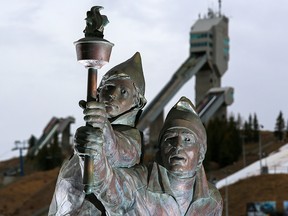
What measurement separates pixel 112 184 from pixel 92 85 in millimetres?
1267

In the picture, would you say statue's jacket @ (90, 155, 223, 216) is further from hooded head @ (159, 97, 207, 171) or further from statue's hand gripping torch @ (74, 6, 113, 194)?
statue's hand gripping torch @ (74, 6, 113, 194)

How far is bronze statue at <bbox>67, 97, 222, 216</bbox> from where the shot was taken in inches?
289

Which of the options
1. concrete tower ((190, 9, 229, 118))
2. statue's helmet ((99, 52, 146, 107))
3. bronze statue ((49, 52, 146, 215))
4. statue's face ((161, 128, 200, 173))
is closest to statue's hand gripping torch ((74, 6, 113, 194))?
bronze statue ((49, 52, 146, 215))

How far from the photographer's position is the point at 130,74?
8.00 m

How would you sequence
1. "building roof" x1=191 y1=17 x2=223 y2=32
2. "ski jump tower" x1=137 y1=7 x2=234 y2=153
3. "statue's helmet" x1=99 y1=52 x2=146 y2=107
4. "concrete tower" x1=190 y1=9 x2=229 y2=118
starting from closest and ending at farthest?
1. "statue's helmet" x1=99 y1=52 x2=146 y2=107
2. "ski jump tower" x1=137 y1=7 x2=234 y2=153
3. "concrete tower" x1=190 y1=9 x2=229 y2=118
4. "building roof" x1=191 y1=17 x2=223 y2=32

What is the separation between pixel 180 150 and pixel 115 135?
0.72 metres

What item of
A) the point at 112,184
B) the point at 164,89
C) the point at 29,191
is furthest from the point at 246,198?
the point at 112,184

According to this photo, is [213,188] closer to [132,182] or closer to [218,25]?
[132,182]

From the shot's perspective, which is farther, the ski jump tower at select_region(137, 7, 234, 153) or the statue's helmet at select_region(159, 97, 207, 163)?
the ski jump tower at select_region(137, 7, 234, 153)

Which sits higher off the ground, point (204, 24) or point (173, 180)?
point (204, 24)

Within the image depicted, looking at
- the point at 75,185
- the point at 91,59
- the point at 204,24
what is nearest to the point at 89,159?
the point at 91,59

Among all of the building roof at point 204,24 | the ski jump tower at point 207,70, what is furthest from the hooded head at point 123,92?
the building roof at point 204,24

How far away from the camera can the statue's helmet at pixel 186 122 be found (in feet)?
24.8

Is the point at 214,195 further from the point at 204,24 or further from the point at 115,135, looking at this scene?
the point at 204,24
